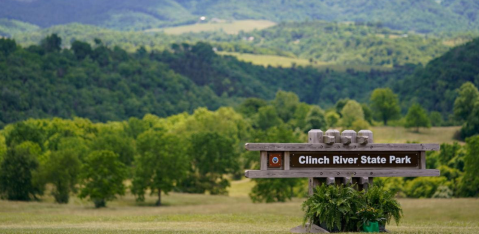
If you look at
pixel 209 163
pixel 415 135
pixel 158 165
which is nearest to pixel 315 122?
pixel 415 135

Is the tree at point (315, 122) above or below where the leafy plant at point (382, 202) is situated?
above

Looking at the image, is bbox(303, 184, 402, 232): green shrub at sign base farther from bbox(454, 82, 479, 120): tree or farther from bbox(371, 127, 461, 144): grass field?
bbox(454, 82, 479, 120): tree

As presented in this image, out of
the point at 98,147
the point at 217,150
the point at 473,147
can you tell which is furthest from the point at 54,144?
the point at 473,147

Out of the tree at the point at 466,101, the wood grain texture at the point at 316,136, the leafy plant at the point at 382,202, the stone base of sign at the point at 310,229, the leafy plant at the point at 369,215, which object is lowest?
the stone base of sign at the point at 310,229

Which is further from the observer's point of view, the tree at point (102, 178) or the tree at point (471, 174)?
the tree at point (102, 178)

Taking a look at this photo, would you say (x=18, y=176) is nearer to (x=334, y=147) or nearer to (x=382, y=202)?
(x=334, y=147)

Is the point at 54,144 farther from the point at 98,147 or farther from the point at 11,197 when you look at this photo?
the point at 11,197

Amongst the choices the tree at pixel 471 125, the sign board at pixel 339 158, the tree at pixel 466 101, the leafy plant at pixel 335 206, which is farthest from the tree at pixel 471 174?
the tree at pixel 466 101

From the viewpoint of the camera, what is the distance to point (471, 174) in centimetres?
9194

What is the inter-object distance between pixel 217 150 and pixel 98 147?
20.8 m

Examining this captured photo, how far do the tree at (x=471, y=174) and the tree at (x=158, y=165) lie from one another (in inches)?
1527

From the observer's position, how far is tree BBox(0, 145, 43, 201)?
102188 millimetres

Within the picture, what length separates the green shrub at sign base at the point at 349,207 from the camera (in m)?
30.2

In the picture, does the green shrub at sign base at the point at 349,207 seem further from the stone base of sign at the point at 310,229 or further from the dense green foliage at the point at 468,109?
the dense green foliage at the point at 468,109
